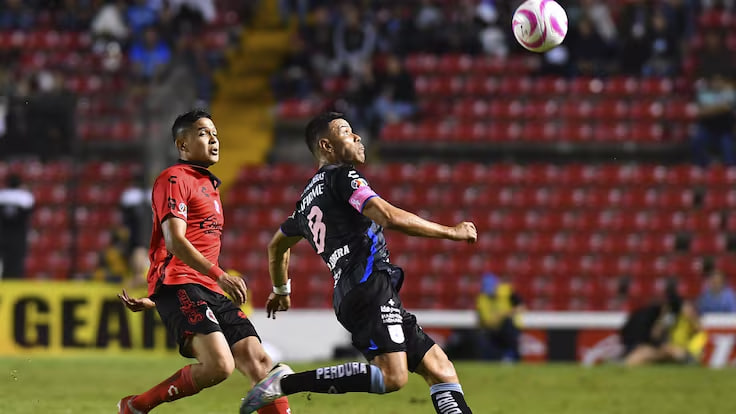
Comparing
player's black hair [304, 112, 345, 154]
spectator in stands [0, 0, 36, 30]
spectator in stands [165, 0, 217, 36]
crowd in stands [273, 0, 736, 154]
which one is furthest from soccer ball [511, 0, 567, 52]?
spectator in stands [0, 0, 36, 30]

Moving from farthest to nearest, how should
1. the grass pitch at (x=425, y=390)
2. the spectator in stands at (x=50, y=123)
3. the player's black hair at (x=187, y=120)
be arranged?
the spectator in stands at (x=50, y=123), the grass pitch at (x=425, y=390), the player's black hair at (x=187, y=120)

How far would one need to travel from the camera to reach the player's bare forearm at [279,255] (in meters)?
7.13

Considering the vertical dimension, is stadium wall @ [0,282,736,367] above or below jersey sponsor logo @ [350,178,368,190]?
below

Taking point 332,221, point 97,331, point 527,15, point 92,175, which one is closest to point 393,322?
point 332,221

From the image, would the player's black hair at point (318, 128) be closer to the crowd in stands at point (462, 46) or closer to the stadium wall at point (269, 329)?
the stadium wall at point (269, 329)

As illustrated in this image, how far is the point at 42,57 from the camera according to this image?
22.4 metres

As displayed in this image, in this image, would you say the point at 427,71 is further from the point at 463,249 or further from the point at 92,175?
the point at 92,175

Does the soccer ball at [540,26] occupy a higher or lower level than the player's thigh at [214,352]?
higher

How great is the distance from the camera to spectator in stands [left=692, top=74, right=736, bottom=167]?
19062 millimetres

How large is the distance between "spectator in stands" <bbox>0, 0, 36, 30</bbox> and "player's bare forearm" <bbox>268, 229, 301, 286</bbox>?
17.5 metres

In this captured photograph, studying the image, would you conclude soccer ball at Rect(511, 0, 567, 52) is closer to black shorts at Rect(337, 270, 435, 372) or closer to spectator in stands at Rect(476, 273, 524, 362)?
black shorts at Rect(337, 270, 435, 372)

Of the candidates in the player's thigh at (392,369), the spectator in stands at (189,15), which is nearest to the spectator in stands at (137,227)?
the spectator in stands at (189,15)

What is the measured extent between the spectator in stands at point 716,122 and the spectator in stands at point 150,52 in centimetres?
938

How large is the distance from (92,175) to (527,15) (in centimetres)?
1220
